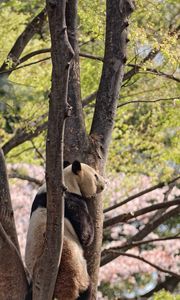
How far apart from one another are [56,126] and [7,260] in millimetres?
1439

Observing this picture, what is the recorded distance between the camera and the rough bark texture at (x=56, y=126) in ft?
12.4

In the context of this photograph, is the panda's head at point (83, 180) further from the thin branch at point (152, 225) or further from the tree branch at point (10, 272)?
the thin branch at point (152, 225)

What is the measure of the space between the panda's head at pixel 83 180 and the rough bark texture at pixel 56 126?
4.45 ft

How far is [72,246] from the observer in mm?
5242

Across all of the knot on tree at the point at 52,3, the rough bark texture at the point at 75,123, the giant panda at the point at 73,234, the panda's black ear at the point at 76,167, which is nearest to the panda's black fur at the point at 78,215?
the giant panda at the point at 73,234

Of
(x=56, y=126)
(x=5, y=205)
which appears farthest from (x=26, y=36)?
(x=56, y=126)

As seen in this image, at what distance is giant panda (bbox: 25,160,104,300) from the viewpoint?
17.1ft

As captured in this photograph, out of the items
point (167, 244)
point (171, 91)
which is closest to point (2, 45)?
point (171, 91)

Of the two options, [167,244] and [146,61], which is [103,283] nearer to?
[167,244]

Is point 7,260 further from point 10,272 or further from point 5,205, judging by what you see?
point 5,205

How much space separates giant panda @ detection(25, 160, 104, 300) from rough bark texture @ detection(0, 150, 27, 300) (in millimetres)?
313

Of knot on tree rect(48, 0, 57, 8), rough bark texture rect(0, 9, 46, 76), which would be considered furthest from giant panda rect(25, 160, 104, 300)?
rough bark texture rect(0, 9, 46, 76)

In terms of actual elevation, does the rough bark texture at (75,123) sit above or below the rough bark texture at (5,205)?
above

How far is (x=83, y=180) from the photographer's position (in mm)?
5801
